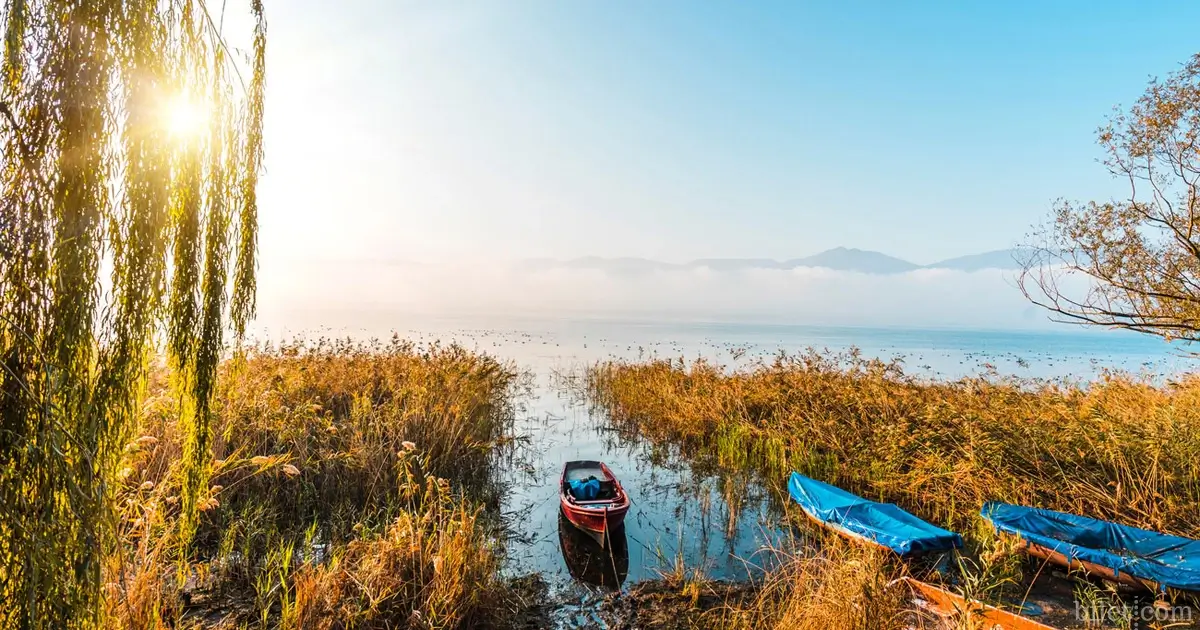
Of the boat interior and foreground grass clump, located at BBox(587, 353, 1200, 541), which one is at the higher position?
foreground grass clump, located at BBox(587, 353, 1200, 541)

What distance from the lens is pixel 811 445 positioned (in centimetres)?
1317

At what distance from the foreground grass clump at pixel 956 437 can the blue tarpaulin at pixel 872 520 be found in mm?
1993

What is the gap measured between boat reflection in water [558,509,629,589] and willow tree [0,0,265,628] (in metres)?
6.87

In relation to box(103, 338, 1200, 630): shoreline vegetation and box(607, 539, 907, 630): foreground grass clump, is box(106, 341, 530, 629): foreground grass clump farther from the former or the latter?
box(607, 539, 907, 630): foreground grass clump

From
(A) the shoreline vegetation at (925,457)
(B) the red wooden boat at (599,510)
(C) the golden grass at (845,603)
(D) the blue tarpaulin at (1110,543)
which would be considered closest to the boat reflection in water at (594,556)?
(B) the red wooden boat at (599,510)

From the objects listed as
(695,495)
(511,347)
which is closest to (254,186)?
(695,495)

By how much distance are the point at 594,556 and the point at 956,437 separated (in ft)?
26.3

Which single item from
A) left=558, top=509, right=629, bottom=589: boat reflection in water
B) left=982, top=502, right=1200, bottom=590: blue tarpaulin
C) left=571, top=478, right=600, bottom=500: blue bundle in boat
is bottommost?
left=558, top=509, right=629, bottom=589: boat reflection in water

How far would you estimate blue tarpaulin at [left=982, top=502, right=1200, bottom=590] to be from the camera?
6.62m

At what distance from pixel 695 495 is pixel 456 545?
23.6ft

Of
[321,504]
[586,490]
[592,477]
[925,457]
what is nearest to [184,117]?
[321,504]

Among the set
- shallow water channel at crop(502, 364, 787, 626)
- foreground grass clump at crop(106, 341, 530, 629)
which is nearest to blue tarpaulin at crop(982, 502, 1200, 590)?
shallow water channel at crop(502, 364, 787, 626)

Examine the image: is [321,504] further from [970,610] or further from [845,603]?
[970,610]

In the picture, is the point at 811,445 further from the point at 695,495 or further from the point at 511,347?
the point at 511,347
